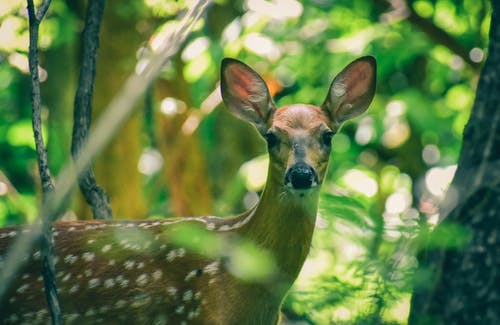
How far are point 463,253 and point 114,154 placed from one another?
138 inches

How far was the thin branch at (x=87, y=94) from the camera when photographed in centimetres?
442

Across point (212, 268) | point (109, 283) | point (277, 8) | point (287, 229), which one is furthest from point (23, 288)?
point (277, 8)

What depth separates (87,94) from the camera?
4512 millimetres

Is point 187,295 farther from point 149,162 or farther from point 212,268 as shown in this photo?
point 149,162

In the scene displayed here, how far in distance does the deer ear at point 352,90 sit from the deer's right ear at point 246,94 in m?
0.28

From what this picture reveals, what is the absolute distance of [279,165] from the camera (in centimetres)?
405

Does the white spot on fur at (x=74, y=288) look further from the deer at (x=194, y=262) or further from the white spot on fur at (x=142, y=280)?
the white spot on fur at (x=142, y=280)

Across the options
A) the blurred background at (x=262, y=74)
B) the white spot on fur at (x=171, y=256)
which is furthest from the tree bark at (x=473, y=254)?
the white spot on fur at (x=171, y=256)

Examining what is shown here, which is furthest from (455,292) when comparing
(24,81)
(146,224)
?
(24,81)

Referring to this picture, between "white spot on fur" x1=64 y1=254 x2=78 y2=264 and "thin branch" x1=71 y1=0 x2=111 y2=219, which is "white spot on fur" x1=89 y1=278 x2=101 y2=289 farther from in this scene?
"thin branch" x1=71 y1=0 x2=111 y2=219

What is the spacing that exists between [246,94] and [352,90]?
0.48 metres

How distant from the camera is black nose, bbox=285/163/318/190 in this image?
148 inches

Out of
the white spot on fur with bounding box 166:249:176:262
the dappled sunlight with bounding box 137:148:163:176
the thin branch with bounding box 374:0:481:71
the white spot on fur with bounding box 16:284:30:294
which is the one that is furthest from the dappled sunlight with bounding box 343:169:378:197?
the white spot on fur with bounding box 16:284:30:294

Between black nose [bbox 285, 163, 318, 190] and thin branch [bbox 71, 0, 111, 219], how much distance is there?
1.06 metres
